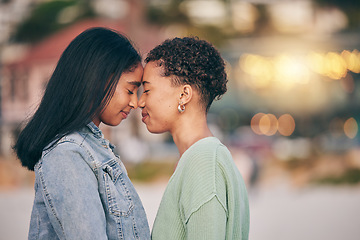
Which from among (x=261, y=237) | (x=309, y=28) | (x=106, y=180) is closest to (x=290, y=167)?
(x=309, y=28)

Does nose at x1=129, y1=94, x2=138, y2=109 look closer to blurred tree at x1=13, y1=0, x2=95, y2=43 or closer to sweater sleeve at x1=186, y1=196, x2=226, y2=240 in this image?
sweater sleeve at x1=186, y1=196, x2=226, y2=240

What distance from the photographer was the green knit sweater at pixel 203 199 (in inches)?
63.3

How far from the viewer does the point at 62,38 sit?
9992mm

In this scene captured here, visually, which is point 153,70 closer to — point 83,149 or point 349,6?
point 83,149

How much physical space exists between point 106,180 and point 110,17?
8.95 m

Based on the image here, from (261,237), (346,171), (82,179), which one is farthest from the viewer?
(346,171)

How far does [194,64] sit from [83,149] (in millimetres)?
565

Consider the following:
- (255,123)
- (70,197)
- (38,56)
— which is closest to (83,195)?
(70,197)

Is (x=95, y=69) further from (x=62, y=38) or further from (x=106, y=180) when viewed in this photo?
(x=62, y=38)

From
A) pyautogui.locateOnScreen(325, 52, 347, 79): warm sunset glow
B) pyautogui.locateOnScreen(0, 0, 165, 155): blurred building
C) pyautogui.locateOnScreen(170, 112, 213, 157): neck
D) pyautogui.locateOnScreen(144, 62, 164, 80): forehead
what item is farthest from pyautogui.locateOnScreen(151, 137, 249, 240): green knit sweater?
pyautogui.locateOnScreen(325, 52, 347, 79): warm sunset glow

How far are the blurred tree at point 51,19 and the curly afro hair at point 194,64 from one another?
8677 mm

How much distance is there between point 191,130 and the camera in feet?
6.23

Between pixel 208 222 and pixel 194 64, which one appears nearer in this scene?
pixel 208 222

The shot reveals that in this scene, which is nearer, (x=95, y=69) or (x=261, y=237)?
(x=95, y=69)
